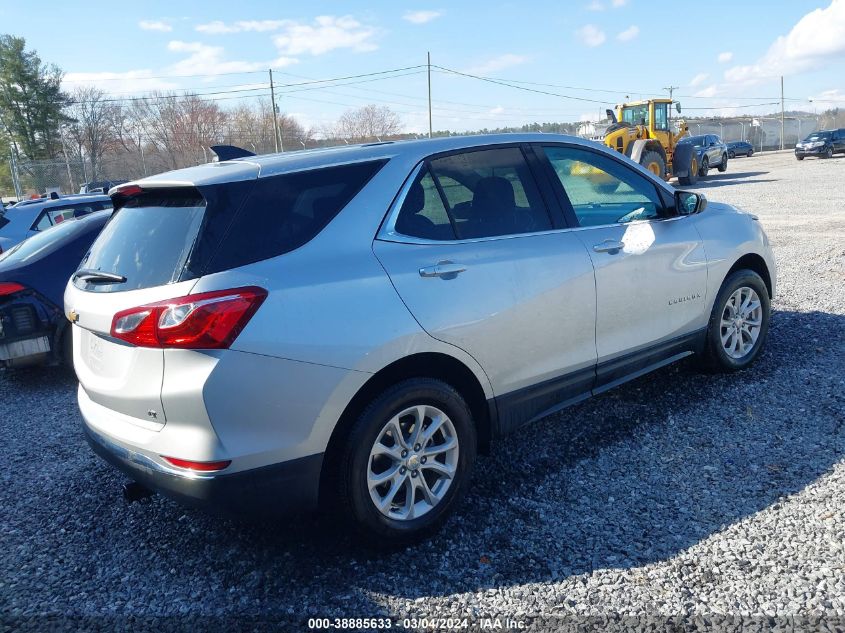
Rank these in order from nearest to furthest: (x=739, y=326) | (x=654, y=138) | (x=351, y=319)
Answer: (x=351, y=319) < (x=739, y=326) < (x=654, y=138)

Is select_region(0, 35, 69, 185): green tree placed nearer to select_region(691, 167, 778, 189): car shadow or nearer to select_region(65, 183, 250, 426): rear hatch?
select_region(691, 167, 778, 189): car shadow

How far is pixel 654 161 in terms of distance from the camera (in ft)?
74.6

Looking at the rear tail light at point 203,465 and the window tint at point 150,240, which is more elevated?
the window tint at point 150,240

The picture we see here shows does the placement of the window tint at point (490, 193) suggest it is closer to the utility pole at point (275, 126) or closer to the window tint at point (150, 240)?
the window tint at point (150, 240)

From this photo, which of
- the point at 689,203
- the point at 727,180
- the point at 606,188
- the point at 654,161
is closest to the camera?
the point at 606,188

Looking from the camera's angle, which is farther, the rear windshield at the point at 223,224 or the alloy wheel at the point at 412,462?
the alloy wheel at the point at 412,462

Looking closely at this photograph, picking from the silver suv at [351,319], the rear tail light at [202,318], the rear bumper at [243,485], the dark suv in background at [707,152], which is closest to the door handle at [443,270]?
the silver suv at [351,319]

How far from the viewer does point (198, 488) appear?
2520 mm

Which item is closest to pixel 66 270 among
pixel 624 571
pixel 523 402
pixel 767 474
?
pixel 523 402

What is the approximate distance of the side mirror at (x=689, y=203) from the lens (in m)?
4.33

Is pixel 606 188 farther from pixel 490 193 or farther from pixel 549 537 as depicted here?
pixel 549 537

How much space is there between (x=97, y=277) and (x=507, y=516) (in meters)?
2.25

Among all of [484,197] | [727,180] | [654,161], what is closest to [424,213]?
[484,197]

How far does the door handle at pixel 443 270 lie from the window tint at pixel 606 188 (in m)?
1.19
